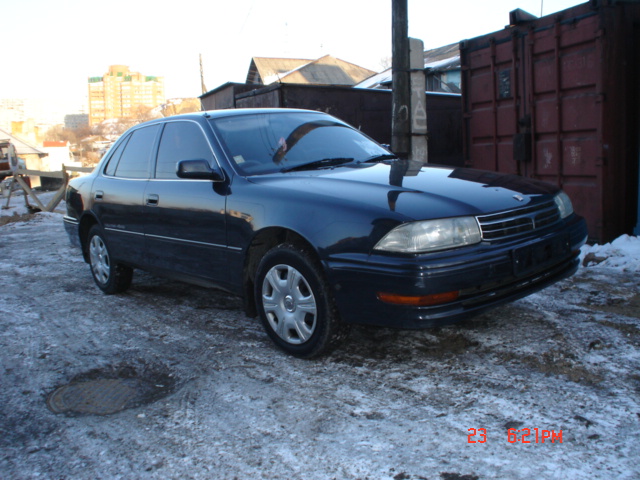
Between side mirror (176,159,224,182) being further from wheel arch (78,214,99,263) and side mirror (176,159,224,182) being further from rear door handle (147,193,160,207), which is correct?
wheel arch (78,214,99,263)

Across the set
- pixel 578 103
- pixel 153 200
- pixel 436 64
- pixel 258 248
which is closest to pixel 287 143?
pixel 258 248

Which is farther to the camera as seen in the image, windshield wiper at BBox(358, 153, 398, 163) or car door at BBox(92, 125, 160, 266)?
car door at BBox(92, 125, 160, 266)

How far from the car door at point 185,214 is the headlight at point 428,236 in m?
1.32

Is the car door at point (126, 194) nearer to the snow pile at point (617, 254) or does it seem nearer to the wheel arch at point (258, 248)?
the wheel arch at point (258, 248)

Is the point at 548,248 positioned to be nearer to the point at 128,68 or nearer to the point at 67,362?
the point at 67,362

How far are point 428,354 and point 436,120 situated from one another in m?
8.58

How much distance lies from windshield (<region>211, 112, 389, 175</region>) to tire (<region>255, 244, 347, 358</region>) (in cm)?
75

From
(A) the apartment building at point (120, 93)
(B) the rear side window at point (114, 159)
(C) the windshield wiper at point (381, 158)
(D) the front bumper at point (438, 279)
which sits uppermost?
(A) the apartment building at point (120, 93)

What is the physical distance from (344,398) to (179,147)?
7.96ft

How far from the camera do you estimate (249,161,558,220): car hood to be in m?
3.14

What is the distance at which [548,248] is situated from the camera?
3.39 m

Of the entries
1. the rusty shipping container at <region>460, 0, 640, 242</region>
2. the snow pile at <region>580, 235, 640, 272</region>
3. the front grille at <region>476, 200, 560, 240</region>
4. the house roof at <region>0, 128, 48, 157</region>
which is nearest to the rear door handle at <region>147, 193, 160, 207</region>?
the front grille at <region>476, 200, 560, 240</region>

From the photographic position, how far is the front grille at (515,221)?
A: 314 centimetres
